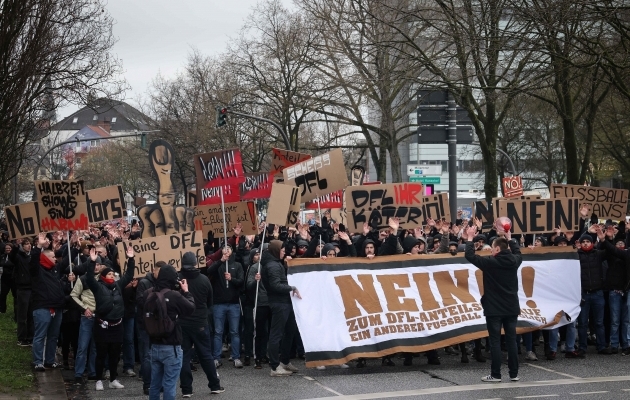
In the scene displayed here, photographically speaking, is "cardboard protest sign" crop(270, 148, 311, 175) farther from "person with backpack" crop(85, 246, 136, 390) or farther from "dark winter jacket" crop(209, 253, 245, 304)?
"person with backpack" crop(85, 246, 136, 390)

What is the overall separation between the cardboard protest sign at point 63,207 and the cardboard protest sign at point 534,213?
642 cm

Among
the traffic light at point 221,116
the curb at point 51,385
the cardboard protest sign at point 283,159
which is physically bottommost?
the curb at point 51,385

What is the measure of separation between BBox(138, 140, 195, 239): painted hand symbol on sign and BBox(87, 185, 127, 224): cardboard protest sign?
451cm

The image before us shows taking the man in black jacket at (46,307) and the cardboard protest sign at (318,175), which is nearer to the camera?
the man in black jacket at (46,307)

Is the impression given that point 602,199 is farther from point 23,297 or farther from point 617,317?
point 23,297

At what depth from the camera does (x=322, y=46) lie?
36.5 m

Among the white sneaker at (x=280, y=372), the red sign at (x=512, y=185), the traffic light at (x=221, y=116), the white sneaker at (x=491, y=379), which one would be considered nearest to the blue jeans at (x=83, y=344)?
the white sneaker at (x=280, y=372)

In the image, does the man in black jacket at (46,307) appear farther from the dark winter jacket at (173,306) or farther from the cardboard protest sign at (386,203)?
the cardboard protest sign at (386,203)

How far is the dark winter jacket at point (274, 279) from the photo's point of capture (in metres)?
13.5

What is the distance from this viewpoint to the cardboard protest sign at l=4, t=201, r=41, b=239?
1652cm

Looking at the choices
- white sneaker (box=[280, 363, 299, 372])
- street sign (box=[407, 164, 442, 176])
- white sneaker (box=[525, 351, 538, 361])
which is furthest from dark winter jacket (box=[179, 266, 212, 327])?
street sign (box=[407, 164, 442, 176])

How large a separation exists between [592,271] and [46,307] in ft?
25.6

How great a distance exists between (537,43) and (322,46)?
59.2ft

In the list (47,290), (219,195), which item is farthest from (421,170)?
(47,290)
